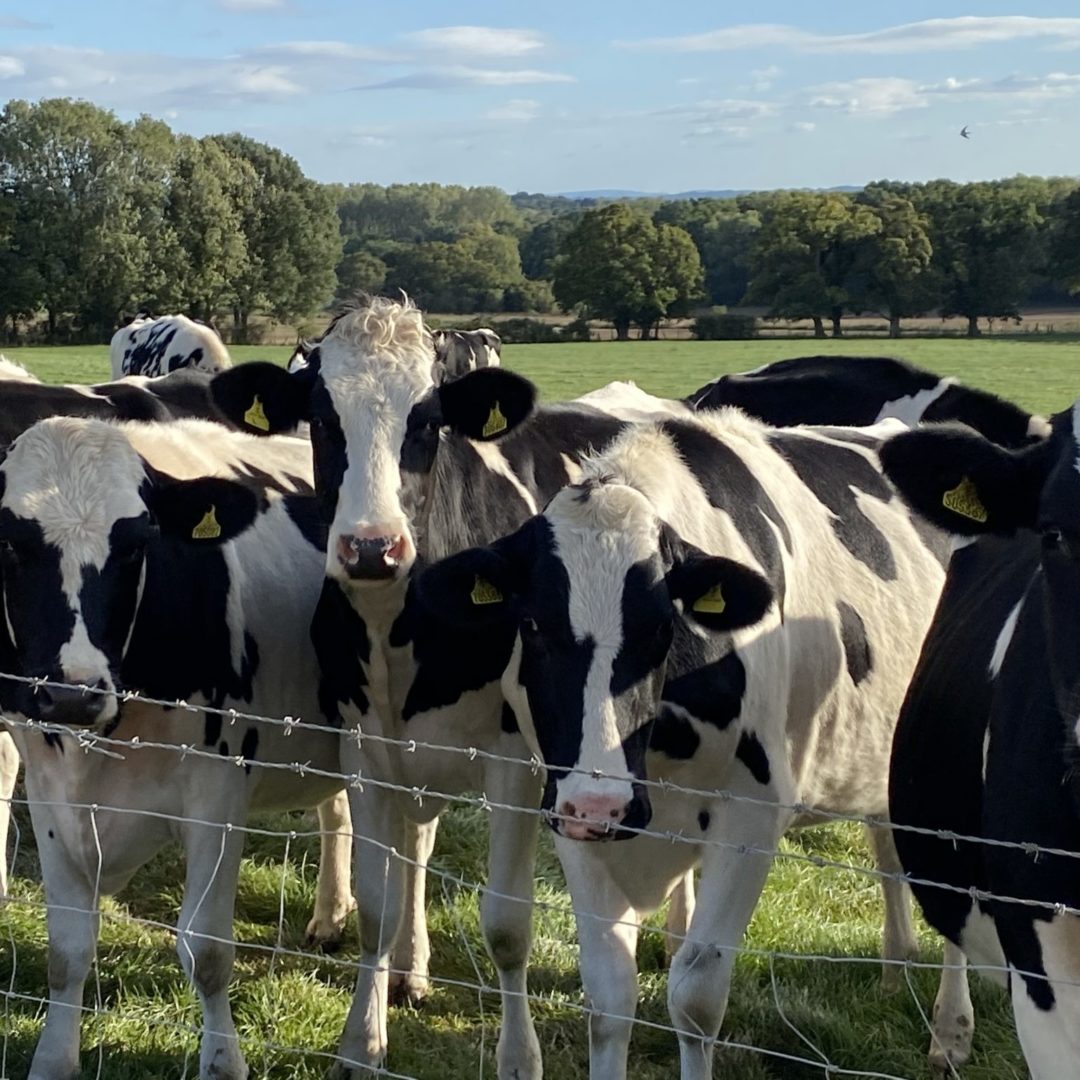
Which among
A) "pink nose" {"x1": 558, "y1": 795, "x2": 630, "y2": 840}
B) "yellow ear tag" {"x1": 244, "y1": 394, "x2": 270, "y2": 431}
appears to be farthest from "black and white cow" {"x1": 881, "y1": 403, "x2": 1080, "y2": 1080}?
"yellow ear tag" {"x1": 244, "y1": 394, "x2": 270, "y2": 431}

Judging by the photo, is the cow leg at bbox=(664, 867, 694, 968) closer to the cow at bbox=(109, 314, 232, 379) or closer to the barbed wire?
the barbed wire

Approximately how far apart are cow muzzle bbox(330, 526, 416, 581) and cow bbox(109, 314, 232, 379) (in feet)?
32.0

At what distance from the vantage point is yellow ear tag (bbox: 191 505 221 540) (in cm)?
464

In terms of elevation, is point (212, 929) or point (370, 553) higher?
point (370, 553)

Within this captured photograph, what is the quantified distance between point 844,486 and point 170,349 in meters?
10.6

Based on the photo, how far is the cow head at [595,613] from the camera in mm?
3664

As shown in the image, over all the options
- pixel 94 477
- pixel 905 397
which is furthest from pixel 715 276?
pixel 94 477

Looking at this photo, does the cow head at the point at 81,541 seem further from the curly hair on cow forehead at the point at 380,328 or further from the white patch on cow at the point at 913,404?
the white patch on cow at the point at 913,404

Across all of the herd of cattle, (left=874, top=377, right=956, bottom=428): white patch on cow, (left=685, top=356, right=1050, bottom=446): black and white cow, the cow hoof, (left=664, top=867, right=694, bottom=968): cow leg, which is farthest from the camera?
(left=685, top=356, right=1050, bottom=446): black and white cow

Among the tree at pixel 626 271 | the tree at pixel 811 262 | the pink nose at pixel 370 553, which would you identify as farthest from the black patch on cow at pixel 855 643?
the tree at pixel 626 271

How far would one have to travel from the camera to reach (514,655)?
14.4 feet

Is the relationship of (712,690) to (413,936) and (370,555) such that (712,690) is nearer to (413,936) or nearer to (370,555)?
(370,555)

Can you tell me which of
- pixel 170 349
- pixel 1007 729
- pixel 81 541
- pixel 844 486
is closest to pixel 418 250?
pixel 170 349

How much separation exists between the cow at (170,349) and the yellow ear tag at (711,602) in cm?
1039
